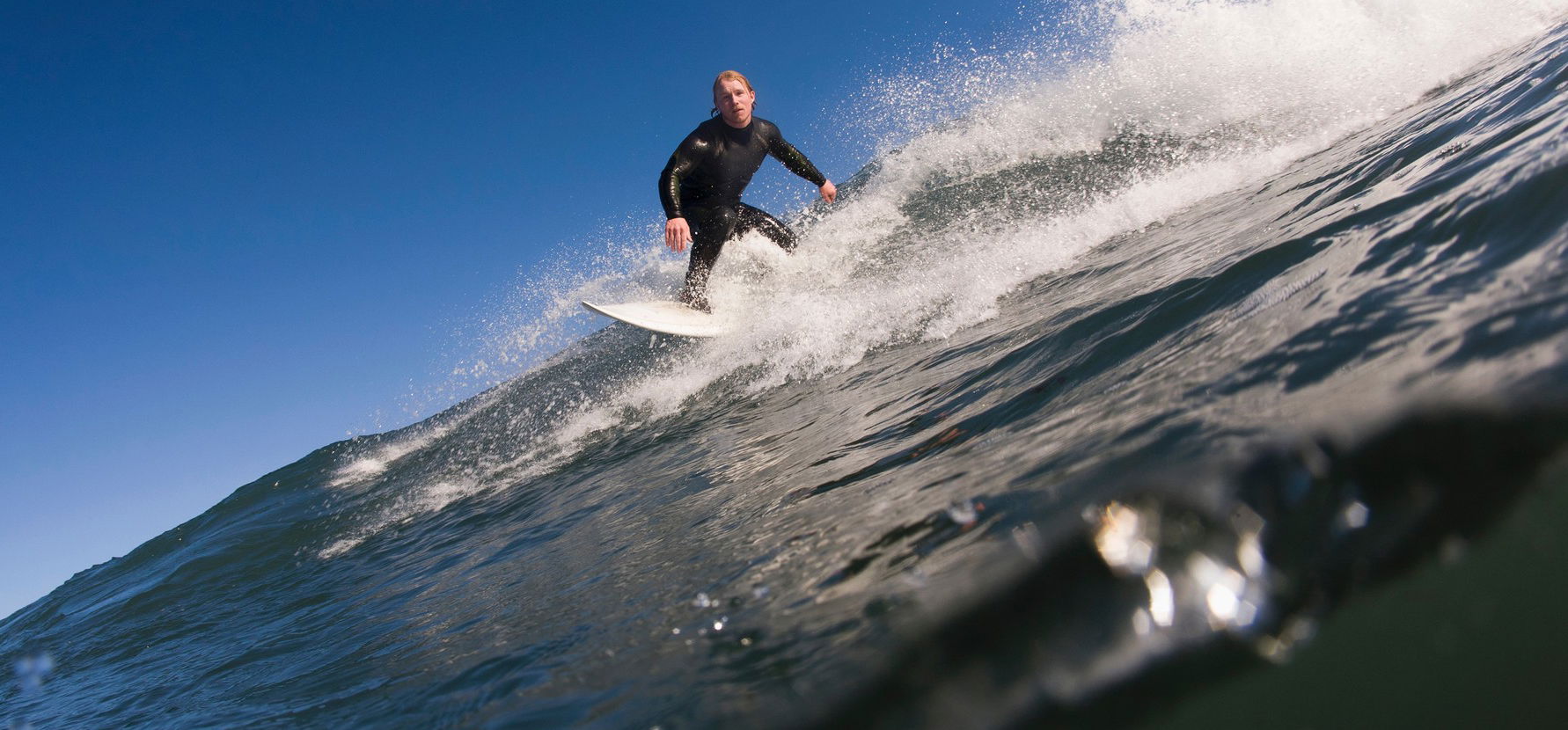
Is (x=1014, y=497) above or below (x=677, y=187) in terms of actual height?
below

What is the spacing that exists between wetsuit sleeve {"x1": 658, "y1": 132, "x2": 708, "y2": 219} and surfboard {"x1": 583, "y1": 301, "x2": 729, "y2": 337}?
85 centimetres

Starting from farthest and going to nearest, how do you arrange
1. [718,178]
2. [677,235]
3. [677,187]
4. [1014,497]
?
[718,178], [677,187], [677,235], [1014,497]

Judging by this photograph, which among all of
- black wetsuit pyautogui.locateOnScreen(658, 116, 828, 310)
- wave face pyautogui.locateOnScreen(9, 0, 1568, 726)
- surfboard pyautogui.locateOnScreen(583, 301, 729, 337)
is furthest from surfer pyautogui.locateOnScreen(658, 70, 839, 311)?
wave face pyautogui.locateOnScreen(9, 0, 1568, 726)

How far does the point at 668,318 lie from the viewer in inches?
279

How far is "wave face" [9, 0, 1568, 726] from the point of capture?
41.4 inches

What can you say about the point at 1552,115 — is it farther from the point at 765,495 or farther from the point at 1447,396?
the point at 765,495

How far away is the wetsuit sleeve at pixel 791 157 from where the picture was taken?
7.50m

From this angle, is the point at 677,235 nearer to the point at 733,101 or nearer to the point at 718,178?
the point at 718,178

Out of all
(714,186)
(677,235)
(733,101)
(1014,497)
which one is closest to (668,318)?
(677,235)

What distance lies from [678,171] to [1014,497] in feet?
18.4

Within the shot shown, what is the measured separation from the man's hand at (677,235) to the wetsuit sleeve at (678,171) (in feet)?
0.48

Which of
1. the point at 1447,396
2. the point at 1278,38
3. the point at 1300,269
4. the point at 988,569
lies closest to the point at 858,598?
the point at 988,569

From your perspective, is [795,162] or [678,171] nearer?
[678,171]

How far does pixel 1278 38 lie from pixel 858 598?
10216 mm
